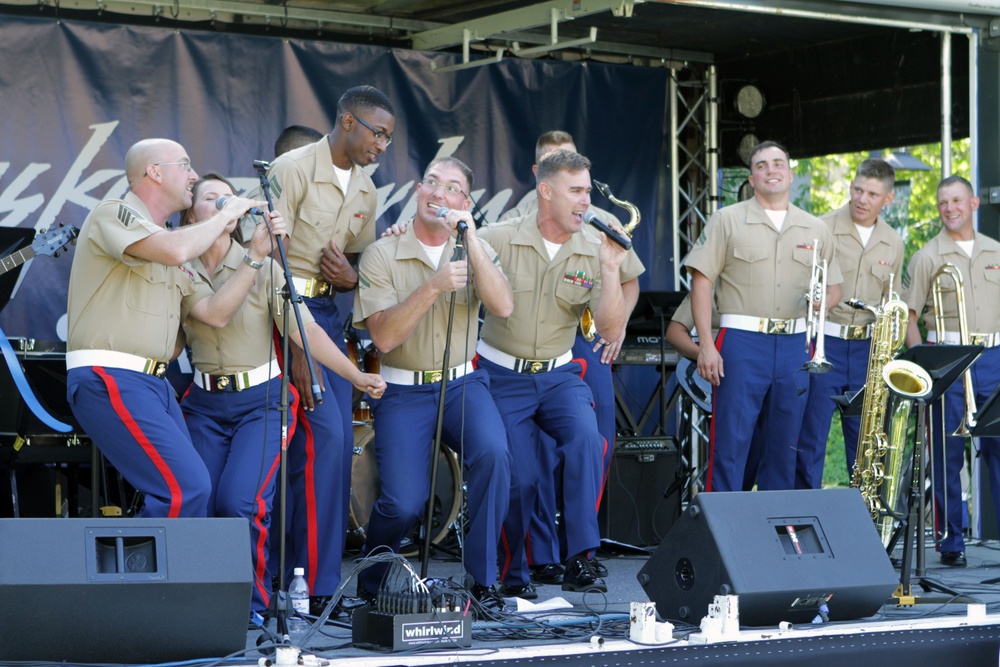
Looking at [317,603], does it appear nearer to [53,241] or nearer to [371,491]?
[371,491]

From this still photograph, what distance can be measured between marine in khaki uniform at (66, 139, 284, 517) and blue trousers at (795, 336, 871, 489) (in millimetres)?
3229

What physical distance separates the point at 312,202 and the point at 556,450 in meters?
1.48

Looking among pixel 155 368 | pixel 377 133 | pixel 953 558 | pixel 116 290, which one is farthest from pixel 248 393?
pixel 953 558

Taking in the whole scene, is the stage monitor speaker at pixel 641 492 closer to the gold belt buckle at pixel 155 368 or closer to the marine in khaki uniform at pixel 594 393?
the marine in khaki uniform at pixel 594 393

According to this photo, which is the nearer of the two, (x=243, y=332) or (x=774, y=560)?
A: (x=774, y=560)

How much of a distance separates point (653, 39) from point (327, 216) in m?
3.67

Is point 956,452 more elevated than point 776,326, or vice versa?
point 776,326

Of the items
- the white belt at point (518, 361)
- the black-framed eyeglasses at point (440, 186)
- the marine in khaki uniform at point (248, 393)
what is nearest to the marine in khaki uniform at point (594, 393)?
the white belt at point (518, 361)

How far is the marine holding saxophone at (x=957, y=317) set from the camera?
23.0ft

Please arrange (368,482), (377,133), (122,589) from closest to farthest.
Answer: (122,589)
(377,133)
(368,482)

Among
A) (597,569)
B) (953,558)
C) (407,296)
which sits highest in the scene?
(407,296)

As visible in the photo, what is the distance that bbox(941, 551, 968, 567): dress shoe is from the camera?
6809 millimetres

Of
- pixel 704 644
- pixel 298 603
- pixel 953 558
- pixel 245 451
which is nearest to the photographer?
pixel 704 644

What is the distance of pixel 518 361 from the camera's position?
19.0 feet
